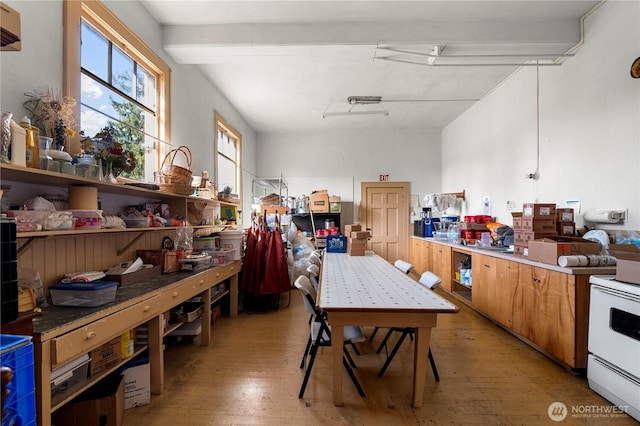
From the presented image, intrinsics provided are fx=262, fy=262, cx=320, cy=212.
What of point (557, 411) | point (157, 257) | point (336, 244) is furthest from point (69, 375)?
point (336, 244)

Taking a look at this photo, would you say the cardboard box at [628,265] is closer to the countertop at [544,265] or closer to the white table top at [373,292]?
the countertop at [544,265]

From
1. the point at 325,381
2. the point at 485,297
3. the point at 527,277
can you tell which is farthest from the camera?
the point at 485,297

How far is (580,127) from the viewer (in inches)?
114

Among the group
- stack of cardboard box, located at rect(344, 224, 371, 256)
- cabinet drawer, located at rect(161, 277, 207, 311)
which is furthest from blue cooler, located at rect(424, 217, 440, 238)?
cabinet drawer, located at rect(161, 277, 207, 311)

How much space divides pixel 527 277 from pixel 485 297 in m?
0.87

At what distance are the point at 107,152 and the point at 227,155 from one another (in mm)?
3176

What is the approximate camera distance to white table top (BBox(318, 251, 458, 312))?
5.53 feet

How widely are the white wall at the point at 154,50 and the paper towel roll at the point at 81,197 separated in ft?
1.73

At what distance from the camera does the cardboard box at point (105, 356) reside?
5.20ft

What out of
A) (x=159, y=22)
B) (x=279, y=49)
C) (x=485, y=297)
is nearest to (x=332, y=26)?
(x=279, y=49)

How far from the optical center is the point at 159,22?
293 cm

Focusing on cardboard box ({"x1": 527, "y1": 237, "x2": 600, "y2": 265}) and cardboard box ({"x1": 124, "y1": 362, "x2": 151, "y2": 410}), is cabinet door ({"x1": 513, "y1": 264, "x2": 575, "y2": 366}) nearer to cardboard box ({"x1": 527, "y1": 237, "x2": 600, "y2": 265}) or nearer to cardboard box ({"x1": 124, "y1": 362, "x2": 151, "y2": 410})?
cardboard box ({"x1": 527, "y1": 237, "x2": 600, "y2": 265})

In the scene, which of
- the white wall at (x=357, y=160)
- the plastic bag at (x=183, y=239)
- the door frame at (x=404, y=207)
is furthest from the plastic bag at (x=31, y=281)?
the door frame at (x=404, y=207)

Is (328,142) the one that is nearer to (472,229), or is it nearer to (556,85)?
(472,229)
